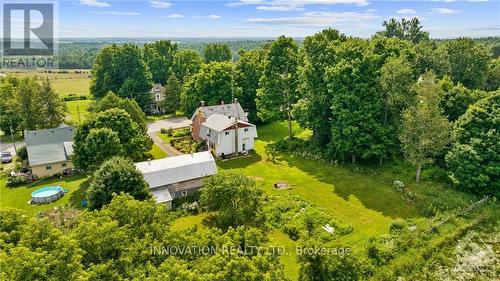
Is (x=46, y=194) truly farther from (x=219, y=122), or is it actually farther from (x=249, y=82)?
→ (x=249, y=82)

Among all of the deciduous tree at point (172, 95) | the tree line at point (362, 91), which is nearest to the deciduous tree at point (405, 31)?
the tree line at point (362, 91)

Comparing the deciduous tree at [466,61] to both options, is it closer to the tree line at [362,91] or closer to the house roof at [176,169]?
the tree line at [362,91]

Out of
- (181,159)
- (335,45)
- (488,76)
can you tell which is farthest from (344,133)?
(488,76)

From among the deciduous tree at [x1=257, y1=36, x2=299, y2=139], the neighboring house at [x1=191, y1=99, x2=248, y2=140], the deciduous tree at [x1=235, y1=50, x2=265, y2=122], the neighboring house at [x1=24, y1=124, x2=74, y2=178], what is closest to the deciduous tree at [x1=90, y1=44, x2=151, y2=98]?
the deciduous tree at [x1=235, y1=50, x2=265, y2=122]

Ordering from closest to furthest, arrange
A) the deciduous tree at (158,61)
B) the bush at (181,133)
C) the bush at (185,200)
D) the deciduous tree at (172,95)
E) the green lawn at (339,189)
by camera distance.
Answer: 1. the green lawn at (339,189)
2. the bush at (185,200)
3. the bush at (181,133)
4. the deciduous tree at (172,95)
5. the deciduous tree at (158,61)

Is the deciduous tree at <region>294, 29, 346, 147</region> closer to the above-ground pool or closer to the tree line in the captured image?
the tree line

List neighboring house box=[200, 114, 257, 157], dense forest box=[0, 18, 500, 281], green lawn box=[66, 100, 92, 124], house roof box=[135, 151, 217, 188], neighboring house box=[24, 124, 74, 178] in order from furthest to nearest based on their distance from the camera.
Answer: green lawn box=[66, 100, 92, 124] < neighboring house box=[200, 114, 257, 157] < neighboring house box=[24, 124, 74, 178] < house roof box=[135, 151, 217, 188] < dense forest box=[0, 18, 500, 281]

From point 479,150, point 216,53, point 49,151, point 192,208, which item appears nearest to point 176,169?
point 192,208
